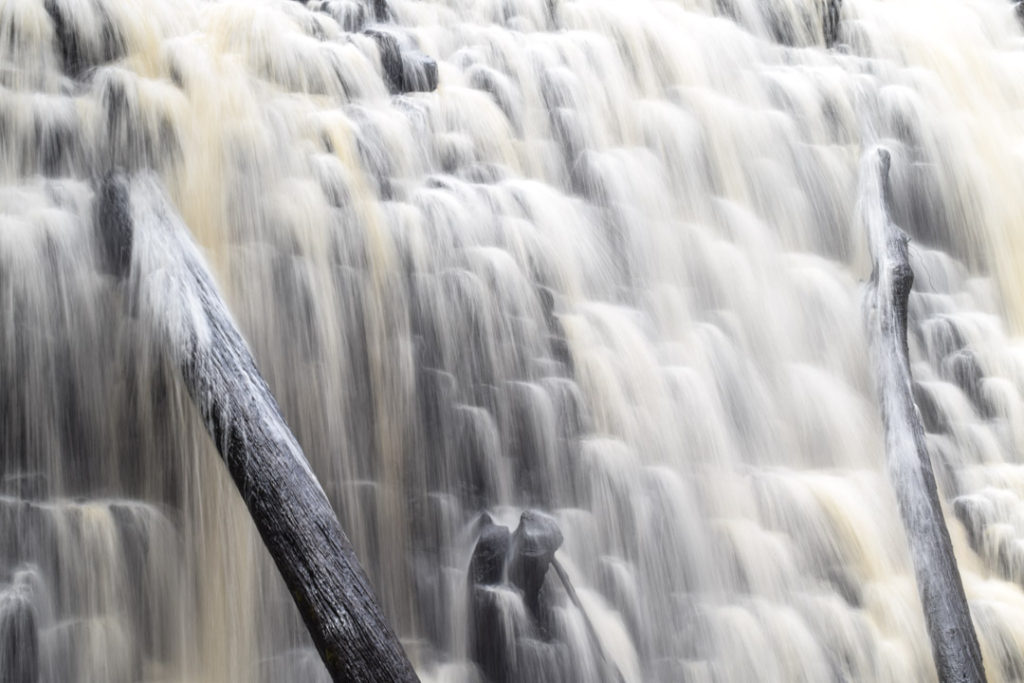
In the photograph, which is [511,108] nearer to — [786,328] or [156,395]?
[786,328]

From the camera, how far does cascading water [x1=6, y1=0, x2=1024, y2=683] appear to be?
3516 millimetres

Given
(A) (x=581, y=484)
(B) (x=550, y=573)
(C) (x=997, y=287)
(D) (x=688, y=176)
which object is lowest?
(B) (x=550, y=573)

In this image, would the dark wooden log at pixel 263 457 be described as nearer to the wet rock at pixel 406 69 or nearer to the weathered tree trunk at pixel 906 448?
the wet rock at pixel 406 69

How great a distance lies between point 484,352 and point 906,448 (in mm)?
1670

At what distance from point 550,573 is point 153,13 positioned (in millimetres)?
2819

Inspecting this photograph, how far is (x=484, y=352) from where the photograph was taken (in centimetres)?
418

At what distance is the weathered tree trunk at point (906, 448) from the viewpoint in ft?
11.8

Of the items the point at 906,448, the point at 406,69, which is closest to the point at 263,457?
the point at 906,448

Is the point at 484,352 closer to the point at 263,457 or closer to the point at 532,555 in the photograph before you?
the point at 532,555

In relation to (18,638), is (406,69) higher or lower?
higher

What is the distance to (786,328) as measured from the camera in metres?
5.07

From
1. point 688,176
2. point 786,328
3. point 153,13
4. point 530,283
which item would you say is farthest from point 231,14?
point 786,328

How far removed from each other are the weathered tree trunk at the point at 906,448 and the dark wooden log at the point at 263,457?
6.33 feet

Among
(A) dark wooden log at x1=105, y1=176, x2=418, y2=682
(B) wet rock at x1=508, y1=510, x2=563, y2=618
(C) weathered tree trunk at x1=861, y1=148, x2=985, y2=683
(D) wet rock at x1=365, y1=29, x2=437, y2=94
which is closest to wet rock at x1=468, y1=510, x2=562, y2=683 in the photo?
(B) wet rock at x1=508, y1=510, x2=563, y2=618
